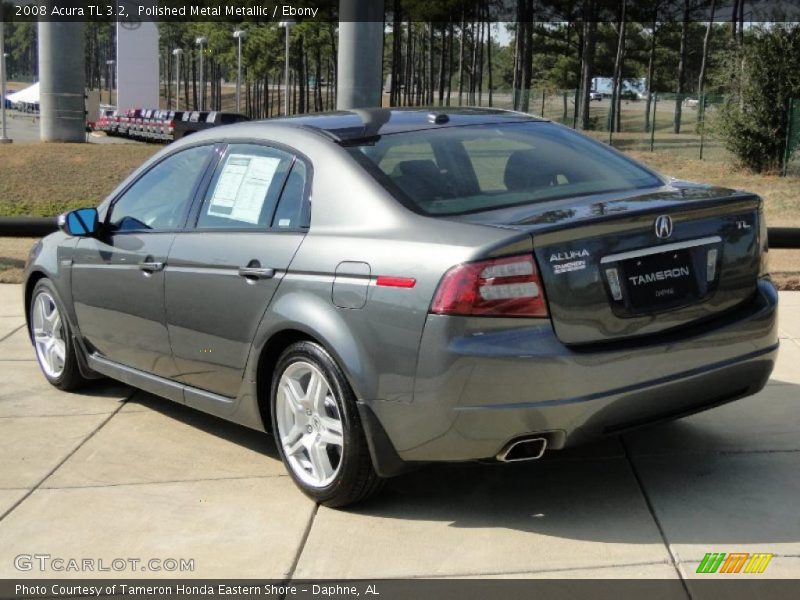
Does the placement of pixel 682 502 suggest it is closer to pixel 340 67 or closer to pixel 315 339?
→ pixel 315 339

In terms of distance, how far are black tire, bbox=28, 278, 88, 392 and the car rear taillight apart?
322 centimetres

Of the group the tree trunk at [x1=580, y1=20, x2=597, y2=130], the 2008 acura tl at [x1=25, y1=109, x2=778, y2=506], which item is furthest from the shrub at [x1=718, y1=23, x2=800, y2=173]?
the 2008 acura tl at [x1=25, y1=109, x2=778, y2=506]

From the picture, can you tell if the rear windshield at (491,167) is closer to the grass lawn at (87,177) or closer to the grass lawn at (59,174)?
the grass lawn at (87,177)

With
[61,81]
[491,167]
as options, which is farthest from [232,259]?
[61,81]

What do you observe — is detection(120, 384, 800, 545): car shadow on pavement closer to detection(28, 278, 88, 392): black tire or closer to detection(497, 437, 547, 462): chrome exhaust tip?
detection(497, 437, 547, 462): chrome exhaust tip

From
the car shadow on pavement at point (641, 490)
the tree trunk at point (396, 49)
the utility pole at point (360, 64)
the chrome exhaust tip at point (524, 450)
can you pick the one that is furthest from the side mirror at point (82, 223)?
the tree trunk at point (396, 49)

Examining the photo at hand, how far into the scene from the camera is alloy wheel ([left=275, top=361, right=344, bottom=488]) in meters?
4.56

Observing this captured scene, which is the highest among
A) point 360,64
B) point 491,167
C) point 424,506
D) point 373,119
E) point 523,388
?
point 360,64

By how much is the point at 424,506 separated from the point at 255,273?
1.22 metres

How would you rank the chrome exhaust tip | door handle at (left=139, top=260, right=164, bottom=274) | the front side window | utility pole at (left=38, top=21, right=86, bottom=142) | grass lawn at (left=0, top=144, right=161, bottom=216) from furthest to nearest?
utility pole at (left=38, top=21, right=86, bottom=142) < grass lawn at (left=0, top=144, right=161, bottom=216) < the front side window < door handle at (left=139, top=260, right=164, bottom=274) < the chrome exhaust tip

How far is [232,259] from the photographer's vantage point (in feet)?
16.5

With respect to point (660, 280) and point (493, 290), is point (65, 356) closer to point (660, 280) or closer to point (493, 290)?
point (493, 290)

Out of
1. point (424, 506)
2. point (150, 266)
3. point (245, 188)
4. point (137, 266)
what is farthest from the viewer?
point (137, 266)

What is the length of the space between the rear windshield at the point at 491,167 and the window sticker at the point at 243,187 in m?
0.52
